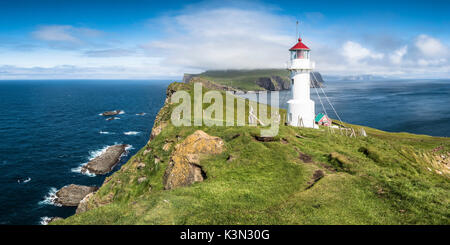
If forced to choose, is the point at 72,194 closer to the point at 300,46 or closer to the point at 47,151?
the point at 47,151

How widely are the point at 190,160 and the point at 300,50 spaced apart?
23270 mm

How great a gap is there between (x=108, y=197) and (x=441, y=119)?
119 m

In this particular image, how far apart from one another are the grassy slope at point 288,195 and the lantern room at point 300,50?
16.1m

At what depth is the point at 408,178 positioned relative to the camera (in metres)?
17.1

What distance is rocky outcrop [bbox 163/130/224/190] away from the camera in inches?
779

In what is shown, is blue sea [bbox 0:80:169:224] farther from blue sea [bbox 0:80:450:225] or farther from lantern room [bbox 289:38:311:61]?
lantern room [bbox 289:38:311:61]

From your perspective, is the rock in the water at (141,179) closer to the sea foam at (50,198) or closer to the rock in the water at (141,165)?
the rock in the water at (141,165)

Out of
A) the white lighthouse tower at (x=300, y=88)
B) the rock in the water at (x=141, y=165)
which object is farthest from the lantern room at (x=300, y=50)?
the rock in the water at (x=141, y=165)

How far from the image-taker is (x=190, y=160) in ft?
67.5

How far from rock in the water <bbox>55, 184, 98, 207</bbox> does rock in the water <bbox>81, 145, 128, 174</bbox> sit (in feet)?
28.4

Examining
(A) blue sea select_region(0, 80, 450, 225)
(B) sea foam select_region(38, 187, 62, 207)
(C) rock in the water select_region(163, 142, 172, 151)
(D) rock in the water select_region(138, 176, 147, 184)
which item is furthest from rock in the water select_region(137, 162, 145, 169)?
(B) sea foam select_region(38, 187, 62, 207)

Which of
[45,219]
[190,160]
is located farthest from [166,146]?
[45,219]
